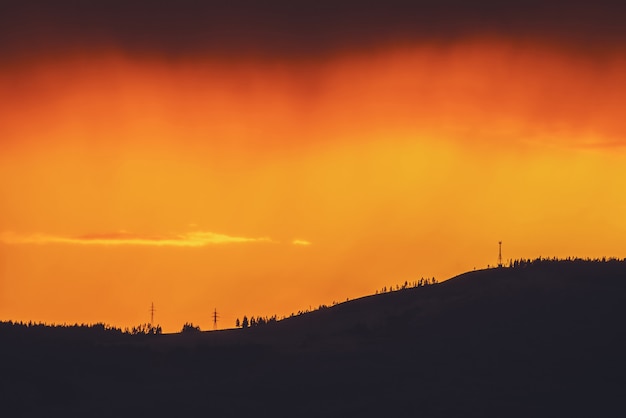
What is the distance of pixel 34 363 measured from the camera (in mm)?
104875

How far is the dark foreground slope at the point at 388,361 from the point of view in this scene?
96875 mm

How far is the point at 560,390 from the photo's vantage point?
9738 centimetres

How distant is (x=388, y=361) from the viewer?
337ft

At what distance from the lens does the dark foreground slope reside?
96.9 m

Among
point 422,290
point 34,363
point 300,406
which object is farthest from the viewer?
point 422,290

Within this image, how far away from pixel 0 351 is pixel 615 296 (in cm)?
3337

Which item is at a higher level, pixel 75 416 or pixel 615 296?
pixel 615 296

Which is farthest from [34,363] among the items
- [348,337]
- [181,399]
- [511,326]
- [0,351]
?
[511,326]

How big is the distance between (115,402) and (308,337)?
13.0m

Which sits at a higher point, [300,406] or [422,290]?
[422,290]

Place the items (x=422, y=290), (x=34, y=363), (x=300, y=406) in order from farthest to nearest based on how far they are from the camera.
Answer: (x=422, y=290), (x=34, y=363), (x=300, y=406)

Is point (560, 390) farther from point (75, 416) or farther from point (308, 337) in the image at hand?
point (75, 416)

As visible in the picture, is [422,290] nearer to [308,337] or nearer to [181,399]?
[308,337]

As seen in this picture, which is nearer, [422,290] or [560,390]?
[560,390]
